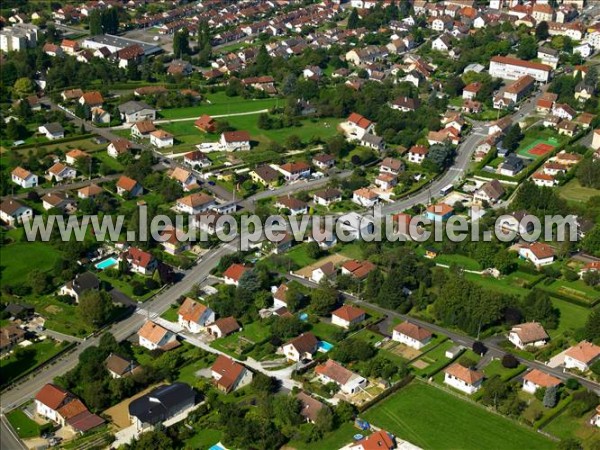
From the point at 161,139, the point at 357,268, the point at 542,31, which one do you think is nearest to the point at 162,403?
the point at 357,268

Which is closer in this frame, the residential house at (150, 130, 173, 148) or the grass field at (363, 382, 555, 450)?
the grass field at (363, 382, 555, 450)

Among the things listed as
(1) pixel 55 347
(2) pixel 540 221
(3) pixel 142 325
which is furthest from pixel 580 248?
(1) pixel 55 347

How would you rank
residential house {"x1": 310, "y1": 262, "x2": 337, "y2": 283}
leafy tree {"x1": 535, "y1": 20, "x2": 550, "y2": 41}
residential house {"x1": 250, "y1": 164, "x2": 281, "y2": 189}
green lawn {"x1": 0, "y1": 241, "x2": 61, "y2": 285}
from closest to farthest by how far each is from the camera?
residential house {"x1": 310, "y1": 262, "x2": 337, "y2": 283} → green lawn {"x1": 0, "y1": 241, "x2": 61, "y2": 285} → residential house {"x1": 250, "y1": 164, "x2": 281, "y2": 189} → leafy tree {"x1": 535, "y1": 20, "x2": 550, "y2": 41}

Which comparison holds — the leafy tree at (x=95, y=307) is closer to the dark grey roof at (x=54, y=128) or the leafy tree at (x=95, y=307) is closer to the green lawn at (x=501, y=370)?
the green lawn at (x=501, y=370)

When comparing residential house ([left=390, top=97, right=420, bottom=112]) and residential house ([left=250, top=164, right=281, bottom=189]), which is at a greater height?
residential house ([left=390, top=97, right=420, bottom=112])

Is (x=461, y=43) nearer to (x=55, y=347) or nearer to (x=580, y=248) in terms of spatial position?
(x=580, y=248)

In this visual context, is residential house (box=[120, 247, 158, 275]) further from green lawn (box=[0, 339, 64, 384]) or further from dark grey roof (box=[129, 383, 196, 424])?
dark grey roof (box=[129, 383, 196, 424])

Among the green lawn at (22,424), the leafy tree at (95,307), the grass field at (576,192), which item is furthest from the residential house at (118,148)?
the grass field at (576,192)

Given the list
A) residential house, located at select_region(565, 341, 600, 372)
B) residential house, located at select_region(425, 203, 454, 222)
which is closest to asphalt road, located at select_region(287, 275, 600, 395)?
residential house, located at select_region(565, 341, 600, 372)
